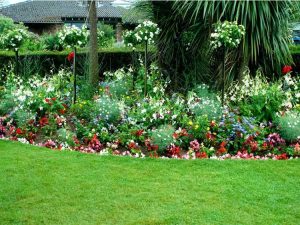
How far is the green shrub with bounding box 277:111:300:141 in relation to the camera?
22.7ft

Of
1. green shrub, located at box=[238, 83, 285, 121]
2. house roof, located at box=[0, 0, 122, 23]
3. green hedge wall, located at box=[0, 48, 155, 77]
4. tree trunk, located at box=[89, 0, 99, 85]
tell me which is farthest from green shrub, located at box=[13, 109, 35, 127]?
house roof, located at box=[0, 0, 122, 23]

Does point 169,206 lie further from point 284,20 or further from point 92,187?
point 284,20

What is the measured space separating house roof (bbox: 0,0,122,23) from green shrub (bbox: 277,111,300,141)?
87.2 feet

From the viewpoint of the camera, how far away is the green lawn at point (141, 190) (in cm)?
461

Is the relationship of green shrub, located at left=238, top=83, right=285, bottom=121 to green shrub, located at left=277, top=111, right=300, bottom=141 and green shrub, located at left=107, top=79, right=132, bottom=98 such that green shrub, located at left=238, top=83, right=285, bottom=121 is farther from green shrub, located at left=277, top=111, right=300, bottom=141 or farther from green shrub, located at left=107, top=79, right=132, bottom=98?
green shrub, located at left=107, top=79, right=132, bottom=98

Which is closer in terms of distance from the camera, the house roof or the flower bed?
the flower bed

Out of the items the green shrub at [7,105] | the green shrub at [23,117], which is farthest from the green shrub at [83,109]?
the green shrub at [7,105]

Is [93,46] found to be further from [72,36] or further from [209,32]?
[209,32]

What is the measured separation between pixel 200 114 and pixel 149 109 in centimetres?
74

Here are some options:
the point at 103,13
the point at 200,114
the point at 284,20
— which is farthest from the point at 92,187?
the point at 103,13

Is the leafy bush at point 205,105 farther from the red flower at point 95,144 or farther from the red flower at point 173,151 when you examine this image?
the red flower at point 95,144

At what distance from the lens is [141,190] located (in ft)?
17.1

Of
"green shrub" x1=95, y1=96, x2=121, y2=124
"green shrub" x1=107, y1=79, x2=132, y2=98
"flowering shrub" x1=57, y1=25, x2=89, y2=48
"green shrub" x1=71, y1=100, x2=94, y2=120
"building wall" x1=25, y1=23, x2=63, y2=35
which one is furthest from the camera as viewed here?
"building wall" x1=25, y1=23, x2=63, y2=35

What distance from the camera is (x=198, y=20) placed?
30.9ft
